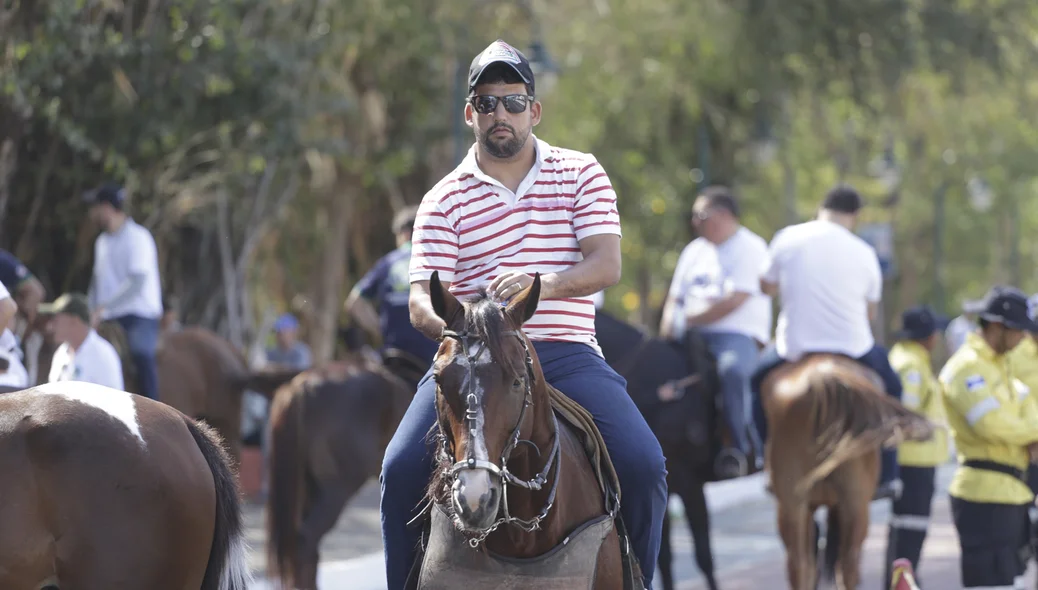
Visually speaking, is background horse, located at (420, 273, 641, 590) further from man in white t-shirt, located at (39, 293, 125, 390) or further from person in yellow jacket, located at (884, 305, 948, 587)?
person in yellow jacket, located at (884, 305, 948, 587)

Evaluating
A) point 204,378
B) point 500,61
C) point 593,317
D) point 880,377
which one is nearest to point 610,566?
point 593,317

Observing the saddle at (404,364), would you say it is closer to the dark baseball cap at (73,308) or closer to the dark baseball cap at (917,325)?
the dark baseball cap at (73,308)

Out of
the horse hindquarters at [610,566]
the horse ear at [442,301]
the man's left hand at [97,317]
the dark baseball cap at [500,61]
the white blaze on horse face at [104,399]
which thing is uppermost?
the dark baseball cap at [500,61]

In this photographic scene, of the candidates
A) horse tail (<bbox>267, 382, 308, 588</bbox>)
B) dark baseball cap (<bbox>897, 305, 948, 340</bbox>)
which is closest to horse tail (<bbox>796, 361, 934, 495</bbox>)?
dark baseball cap (<bbox>897, 305, 948, 340</bbox>)

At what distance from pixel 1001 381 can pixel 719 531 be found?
7184 millimetres

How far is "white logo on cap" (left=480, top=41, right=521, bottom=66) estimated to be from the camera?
5.25 m

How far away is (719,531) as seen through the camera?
52.9 feet

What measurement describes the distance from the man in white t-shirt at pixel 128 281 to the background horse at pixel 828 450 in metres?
4.91

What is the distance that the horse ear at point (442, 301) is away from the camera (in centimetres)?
465

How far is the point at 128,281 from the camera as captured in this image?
39.0 feet

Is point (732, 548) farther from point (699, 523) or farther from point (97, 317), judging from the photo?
point (97, 317)

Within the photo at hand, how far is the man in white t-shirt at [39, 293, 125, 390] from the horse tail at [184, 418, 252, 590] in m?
3.38

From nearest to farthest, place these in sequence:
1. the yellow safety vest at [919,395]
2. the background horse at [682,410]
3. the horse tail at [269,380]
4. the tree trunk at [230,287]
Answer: the yellow safety vest at [919,395]
the background horse at [682,410]
the horse tail at [269,380]
the tree trunk at [230,287]

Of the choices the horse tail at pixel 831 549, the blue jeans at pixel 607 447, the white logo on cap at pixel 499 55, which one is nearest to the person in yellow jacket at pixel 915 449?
the horse tail at pixel 831 549
